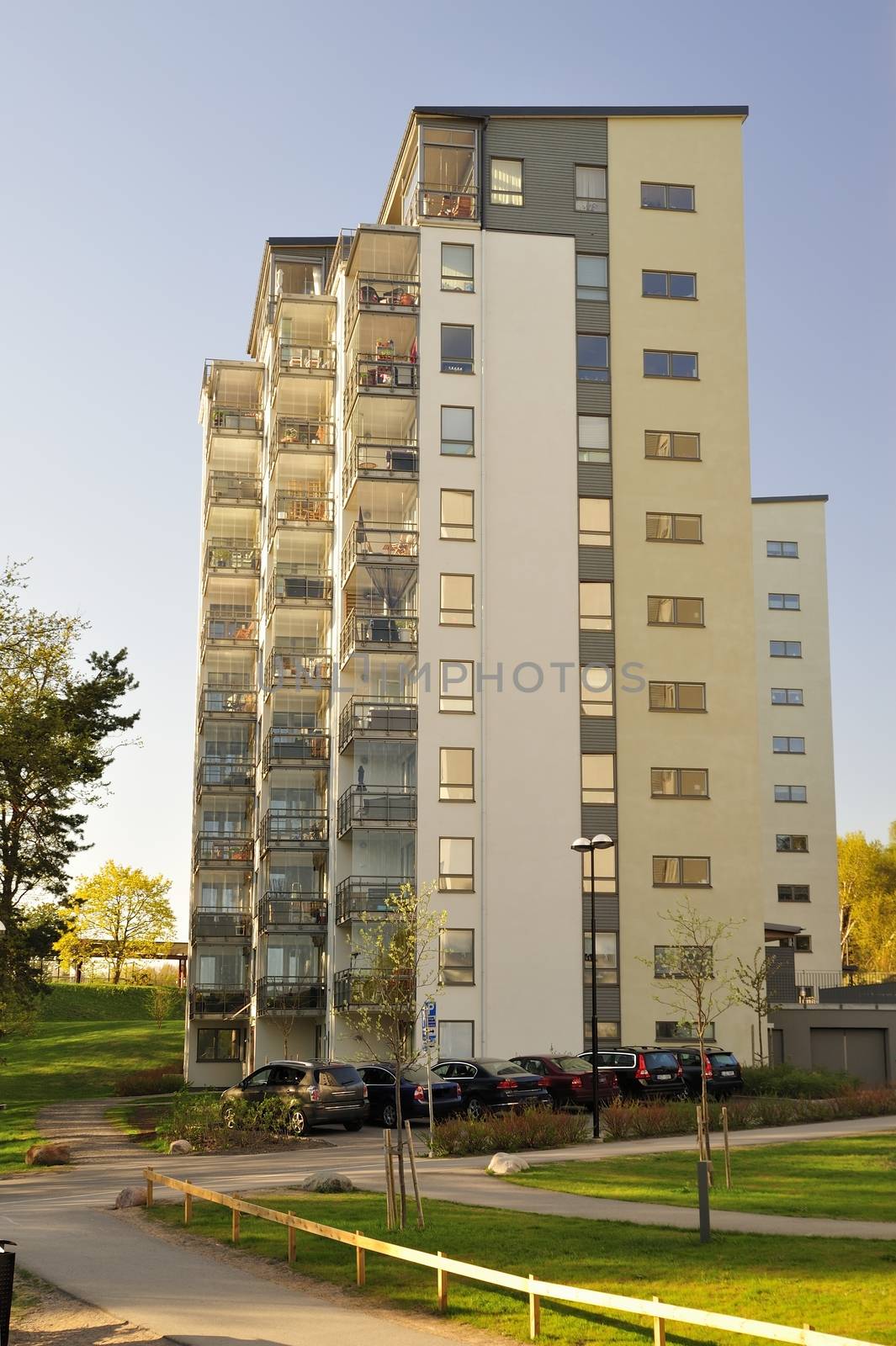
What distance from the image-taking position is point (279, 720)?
58406mm

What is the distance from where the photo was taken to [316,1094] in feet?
115

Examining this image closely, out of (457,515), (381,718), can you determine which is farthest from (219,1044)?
(457,515)

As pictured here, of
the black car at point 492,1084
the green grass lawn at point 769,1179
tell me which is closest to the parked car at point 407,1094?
the black car at point 492,1084

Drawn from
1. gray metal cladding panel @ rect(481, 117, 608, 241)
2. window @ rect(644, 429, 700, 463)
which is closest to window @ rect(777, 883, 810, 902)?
window @ rect(644, 429, 700, 463)

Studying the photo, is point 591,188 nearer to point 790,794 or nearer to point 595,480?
point 595,480

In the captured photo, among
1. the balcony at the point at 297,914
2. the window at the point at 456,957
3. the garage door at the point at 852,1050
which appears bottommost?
the garage door at the point at 852,1050

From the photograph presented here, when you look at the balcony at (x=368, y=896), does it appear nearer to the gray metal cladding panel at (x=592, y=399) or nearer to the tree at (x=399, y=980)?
the tree at (x=399, y=980)

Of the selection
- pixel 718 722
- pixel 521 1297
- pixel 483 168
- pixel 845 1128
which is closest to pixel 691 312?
pixel 483 168

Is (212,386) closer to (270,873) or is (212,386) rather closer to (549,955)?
(270,873)

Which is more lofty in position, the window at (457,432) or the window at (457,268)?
the window at (457,268)

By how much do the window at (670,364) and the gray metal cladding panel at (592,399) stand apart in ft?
5.62

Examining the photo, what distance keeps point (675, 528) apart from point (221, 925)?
84.6ft

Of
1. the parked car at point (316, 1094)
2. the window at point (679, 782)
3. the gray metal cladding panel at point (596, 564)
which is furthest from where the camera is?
the gray metal cladding panel at point (596, 564)

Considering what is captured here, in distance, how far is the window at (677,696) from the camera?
50969mm
